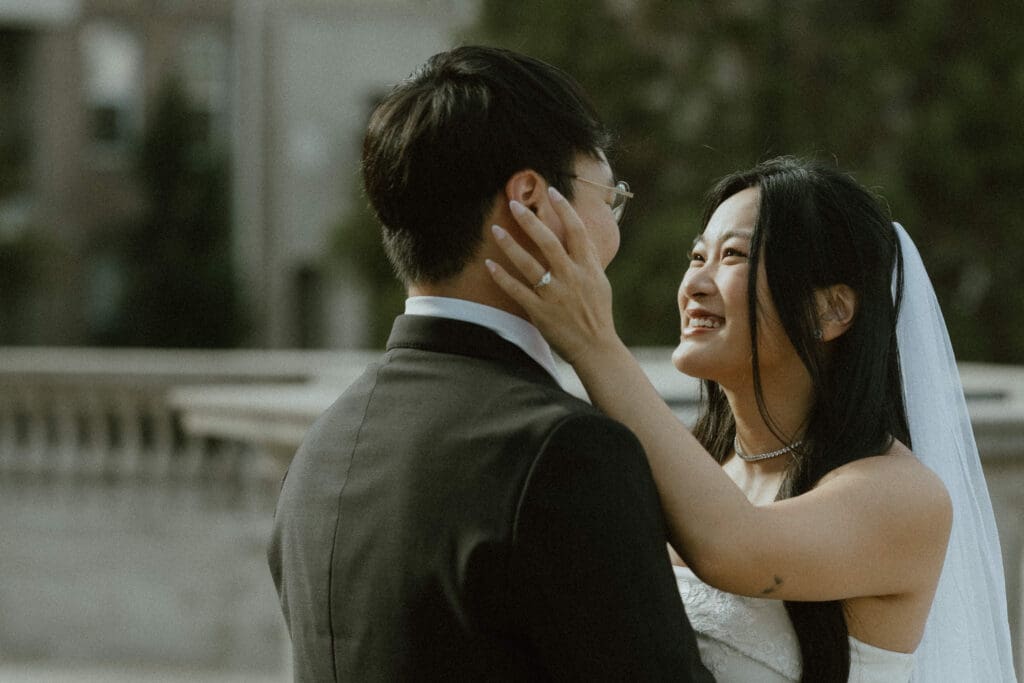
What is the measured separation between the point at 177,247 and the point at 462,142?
20.6 meters

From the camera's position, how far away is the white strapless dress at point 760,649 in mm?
2340

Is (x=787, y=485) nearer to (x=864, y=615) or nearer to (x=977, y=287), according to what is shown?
(x=864, y=615)

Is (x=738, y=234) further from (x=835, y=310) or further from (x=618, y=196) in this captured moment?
(x=618, y=196)

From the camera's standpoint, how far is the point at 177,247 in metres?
21.7

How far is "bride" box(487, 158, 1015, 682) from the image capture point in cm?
200

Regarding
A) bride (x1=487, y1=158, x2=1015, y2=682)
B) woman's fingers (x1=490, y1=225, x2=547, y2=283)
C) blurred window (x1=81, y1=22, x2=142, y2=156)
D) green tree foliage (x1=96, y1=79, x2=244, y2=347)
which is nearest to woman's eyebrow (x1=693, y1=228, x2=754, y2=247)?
bride (x1=487, y1=158, x2=1015, y2=682)

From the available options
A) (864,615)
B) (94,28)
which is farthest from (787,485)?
(94,28)

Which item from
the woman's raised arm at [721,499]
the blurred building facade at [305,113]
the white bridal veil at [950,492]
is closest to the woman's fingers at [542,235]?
the woman's raised arm at [721,499]

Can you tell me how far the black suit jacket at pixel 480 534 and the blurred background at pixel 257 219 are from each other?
0.50m

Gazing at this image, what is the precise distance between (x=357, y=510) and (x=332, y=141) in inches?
840

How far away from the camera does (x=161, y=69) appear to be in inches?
907

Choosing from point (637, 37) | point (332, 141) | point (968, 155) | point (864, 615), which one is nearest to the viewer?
point (864, 615)

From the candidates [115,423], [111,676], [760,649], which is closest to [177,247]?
[115,423]

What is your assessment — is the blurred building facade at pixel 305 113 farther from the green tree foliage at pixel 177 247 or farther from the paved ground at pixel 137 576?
the paved ground at pixel 137 576
